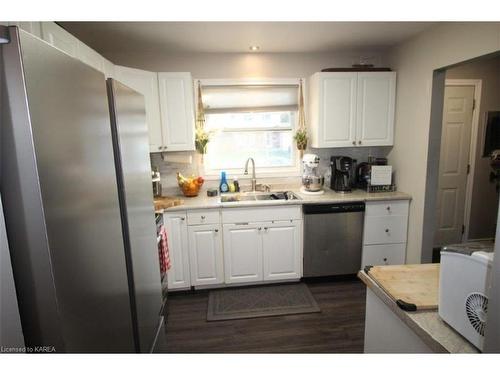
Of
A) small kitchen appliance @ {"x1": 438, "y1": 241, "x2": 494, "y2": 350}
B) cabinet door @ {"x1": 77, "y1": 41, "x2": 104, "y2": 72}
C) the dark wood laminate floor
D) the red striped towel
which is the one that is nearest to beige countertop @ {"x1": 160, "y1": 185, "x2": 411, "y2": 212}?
the red striped towel

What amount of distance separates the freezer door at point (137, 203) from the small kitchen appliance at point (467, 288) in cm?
114

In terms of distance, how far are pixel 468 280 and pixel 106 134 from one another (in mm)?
1213

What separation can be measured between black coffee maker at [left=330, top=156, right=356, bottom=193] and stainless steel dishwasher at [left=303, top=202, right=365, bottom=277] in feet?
1.08

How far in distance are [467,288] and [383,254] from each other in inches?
86.9

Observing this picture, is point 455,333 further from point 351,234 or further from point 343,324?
point 351,234

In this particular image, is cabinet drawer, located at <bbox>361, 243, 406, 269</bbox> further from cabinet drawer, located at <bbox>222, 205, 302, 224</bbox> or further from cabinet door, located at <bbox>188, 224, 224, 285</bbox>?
cabinet door, located at <bbox>188, 224, 224, 285</bbox>

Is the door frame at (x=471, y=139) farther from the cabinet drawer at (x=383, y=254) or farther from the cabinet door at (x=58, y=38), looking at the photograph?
the cabinet door at (x=58, y=38)

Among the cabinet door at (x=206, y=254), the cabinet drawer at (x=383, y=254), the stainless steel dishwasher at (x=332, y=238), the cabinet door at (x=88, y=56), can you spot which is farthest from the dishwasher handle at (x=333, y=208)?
the cabinet door at (x=88, y=56)

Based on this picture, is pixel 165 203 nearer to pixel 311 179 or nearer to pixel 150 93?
pixel 150 93

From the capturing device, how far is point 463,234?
363 centimetres

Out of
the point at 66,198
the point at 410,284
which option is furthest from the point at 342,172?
the point at 66,198

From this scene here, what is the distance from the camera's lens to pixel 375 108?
291 cm

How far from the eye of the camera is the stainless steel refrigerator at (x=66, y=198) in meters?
0.55

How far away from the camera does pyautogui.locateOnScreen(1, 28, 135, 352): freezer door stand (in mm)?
550
